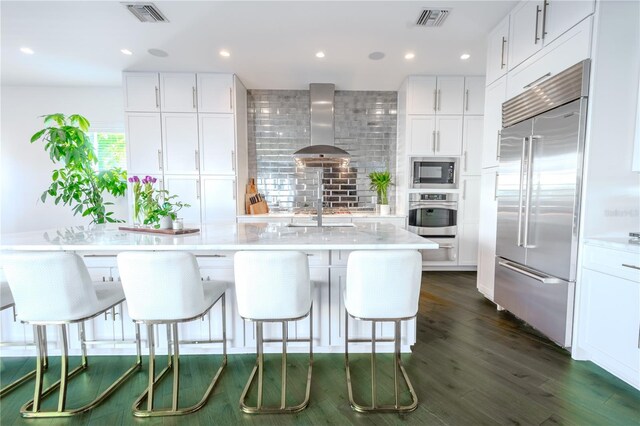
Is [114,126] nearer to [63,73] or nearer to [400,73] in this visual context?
[63,73]

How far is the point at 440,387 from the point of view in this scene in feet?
5.62

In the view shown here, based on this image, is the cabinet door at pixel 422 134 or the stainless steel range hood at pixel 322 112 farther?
the stainless steel range hood at pixel 322 112

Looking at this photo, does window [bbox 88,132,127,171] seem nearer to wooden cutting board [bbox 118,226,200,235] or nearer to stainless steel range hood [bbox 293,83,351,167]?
stainless steel range hood [bbox 293,83,351,167]

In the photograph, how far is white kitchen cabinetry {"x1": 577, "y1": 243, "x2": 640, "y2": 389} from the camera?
161 centimetres

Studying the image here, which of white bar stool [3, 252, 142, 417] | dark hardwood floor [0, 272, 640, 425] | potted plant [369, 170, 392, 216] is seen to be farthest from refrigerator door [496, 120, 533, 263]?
white bar stool [3, 252, 142, 417]

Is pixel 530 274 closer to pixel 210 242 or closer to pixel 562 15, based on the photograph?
pixel 562 15

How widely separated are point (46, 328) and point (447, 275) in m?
4.24

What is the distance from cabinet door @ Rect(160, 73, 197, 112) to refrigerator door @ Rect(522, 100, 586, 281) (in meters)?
3.93

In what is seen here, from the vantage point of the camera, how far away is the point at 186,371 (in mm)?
1885

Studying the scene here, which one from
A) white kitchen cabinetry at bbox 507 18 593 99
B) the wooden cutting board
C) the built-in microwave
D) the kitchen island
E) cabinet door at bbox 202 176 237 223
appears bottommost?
the kitchen island

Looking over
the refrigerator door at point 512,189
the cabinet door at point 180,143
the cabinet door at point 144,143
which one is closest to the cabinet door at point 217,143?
the cabinet door at point 180,143

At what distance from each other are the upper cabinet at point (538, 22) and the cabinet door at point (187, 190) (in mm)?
3913

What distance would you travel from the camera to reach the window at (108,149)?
4.49 m

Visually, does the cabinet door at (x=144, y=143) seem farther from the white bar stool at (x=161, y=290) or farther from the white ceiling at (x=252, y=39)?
the white bar stool at (x=161, y=290)
